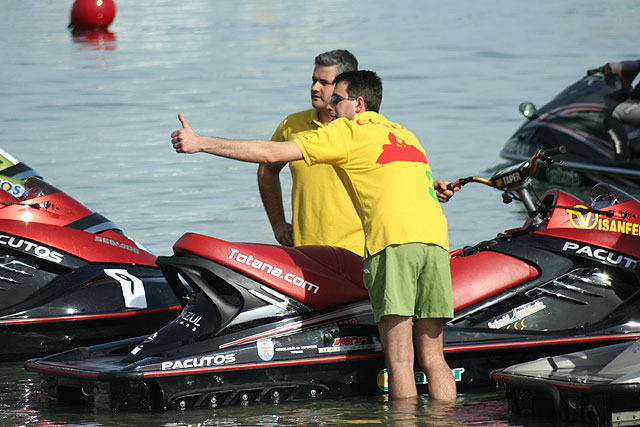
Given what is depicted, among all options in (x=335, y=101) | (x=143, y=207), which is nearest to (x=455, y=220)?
(x=143, y=207)

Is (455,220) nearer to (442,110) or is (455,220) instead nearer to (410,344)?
(410,344)

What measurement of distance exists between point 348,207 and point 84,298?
1.70 m

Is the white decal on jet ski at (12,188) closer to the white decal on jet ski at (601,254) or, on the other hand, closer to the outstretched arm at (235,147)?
the outstretched arm at (235,147)

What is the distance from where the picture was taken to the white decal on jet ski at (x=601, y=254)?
614cm

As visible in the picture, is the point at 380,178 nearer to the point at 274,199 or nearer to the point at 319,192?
the point at 319,192

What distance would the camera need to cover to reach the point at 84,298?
7.02 meters

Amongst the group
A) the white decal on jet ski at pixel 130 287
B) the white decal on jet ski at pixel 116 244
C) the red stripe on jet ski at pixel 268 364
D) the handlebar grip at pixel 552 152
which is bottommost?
the red stripe on jet ski at pixel 268 364

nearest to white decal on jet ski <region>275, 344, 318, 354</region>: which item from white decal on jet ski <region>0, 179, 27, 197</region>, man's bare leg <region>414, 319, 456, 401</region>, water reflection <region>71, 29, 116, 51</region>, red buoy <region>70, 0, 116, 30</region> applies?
man's bare leg <region>414, 319, 456, 401</region>

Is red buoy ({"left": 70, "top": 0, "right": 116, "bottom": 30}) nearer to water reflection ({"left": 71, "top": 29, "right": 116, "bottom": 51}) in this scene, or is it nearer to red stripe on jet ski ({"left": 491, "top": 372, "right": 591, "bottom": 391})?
water reflection ({"left": 71, "top": 29, "right": 116, "bottom": 51})

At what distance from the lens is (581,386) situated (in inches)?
206

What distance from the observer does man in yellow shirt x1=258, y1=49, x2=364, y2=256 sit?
6.57 meters

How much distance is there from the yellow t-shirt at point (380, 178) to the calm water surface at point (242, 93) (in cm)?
85

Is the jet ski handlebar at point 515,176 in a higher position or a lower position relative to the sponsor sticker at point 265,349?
higher

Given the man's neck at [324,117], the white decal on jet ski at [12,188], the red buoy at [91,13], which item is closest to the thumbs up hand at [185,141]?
the man's neck at [324,117]
